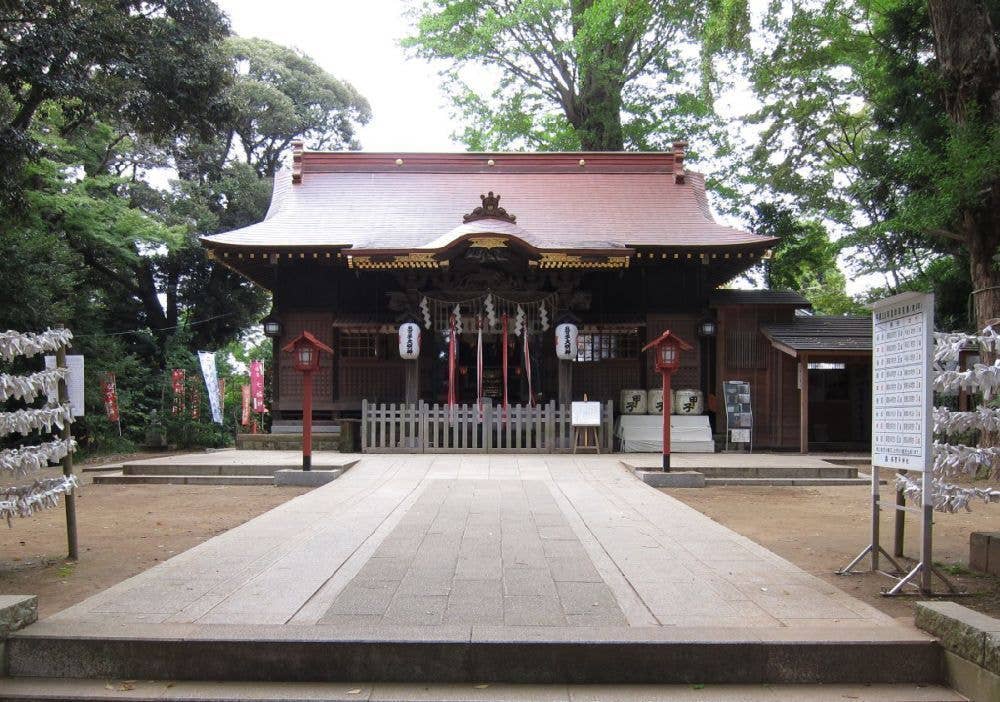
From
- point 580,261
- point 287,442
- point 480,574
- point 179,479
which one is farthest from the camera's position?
point 287,442

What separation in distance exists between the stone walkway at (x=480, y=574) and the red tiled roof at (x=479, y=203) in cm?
767

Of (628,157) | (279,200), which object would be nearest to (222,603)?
(279,200)

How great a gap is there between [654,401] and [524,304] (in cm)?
352

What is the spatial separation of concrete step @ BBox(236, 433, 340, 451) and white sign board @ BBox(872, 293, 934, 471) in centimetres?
1147

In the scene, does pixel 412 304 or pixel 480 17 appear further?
pixel 480 17

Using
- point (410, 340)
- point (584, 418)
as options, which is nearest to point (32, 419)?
point (410, 340)

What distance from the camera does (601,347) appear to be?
16109 millimetres

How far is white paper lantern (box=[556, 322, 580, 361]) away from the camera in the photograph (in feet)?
47.1

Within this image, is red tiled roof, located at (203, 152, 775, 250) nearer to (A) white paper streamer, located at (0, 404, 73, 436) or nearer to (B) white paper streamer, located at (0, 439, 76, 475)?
(A) white paper streamer, located at (0, 404, 73, 436)

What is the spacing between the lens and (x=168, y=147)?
24453mm

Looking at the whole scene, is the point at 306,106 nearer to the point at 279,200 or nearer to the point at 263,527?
the point at 279,200

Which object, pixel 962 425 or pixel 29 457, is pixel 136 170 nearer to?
pixel 29 457

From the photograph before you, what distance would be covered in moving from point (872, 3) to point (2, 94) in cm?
1714

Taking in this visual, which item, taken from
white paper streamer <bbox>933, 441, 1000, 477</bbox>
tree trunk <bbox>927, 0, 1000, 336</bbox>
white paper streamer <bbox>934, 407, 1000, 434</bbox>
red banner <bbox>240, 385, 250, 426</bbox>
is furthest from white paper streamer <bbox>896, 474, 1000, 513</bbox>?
red banner <bbox>240, 385, 250, 426</bbox>
